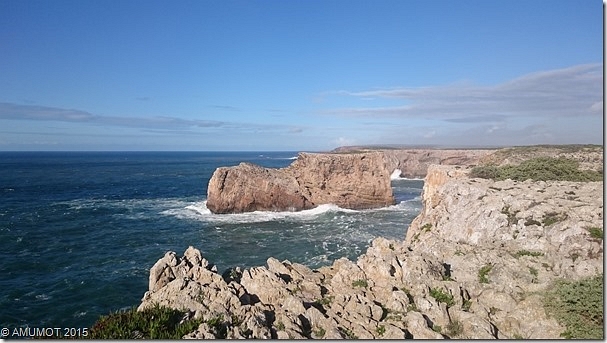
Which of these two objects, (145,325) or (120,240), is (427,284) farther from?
(120,240)

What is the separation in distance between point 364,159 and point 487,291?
45408 mm

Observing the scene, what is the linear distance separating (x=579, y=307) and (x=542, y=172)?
50.4 ft

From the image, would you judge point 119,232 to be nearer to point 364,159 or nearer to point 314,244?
point 314,244

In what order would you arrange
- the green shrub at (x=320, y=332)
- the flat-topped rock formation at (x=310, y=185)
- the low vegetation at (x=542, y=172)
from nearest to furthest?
the green shrub at (x=320, y=332) < the low vegetation at (x=542, y=172) < the flat-topped rock formation at (x=310, y=185)

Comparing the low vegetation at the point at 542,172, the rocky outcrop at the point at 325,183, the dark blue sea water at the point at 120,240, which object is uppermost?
the low vegetation at the point at 542,172

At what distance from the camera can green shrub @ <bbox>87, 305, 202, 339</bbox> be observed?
32.1 feet

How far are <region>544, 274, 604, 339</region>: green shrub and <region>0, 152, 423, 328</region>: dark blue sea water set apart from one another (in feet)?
67.8

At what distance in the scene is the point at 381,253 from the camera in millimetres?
15156

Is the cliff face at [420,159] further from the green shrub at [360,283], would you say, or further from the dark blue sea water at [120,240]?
the green shrub at [360,283]

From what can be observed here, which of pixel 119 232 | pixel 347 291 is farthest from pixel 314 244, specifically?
pixel 347 291

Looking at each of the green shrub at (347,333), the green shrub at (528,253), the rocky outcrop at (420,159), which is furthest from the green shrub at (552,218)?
the rocky outcrop at (420,159)

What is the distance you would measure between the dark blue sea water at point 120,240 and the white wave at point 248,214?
0.13m

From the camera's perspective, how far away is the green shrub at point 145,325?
9773 mm

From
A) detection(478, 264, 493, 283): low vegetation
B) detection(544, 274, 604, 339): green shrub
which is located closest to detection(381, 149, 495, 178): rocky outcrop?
detection(478, 264, 493, 283): low vegetation
